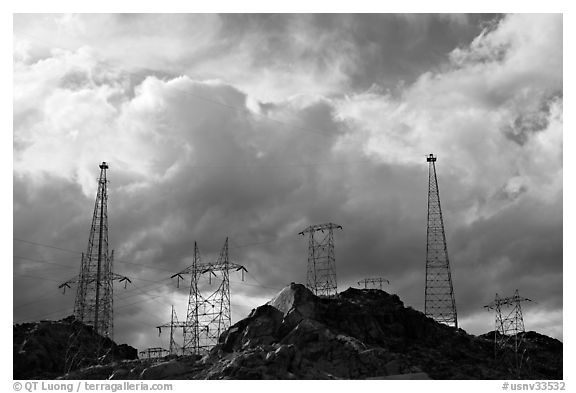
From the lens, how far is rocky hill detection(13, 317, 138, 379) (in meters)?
177

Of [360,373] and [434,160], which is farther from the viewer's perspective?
[434,160]

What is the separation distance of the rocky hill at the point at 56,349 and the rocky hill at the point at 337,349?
19245 mm

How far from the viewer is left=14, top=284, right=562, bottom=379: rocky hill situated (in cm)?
14912

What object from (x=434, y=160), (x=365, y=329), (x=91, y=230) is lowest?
(x=365, y=329)

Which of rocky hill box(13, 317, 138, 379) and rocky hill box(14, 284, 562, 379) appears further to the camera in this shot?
rocky hill box(13, 317, 138, 379)

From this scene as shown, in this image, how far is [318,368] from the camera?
154375mm

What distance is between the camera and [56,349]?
7269 inches

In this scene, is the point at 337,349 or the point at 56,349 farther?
the point at 56,349

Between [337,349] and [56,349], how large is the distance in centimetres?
6981

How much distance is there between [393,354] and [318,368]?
15.2m

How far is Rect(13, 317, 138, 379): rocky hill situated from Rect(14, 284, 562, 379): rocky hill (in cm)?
1925
